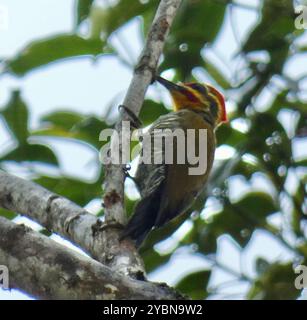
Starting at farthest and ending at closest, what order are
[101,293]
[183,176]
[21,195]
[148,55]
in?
1. [183,176]
2. [148,55]
3. [21,195]
4. [101,293]

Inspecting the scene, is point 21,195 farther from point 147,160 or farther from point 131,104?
point 147,160

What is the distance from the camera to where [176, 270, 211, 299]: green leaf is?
4.66 m

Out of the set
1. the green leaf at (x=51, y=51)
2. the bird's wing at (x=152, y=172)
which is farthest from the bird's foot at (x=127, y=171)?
the green leaf at (x=51, y=51)

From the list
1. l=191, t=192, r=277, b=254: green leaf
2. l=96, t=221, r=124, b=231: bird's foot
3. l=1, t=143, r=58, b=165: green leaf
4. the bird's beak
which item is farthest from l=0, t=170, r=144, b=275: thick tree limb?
the bird's beak

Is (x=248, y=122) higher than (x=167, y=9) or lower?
lower

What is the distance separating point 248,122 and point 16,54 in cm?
119

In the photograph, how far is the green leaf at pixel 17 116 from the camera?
435 cm

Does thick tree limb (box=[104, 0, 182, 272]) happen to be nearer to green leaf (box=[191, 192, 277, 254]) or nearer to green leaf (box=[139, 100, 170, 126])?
green leaf (box=[139, 100, 170, 126])

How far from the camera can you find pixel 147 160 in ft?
14.9

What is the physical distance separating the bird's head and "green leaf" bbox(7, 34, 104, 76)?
877mm

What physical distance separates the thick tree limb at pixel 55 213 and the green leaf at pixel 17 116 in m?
0.69

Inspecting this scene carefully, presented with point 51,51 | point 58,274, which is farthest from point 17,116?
point 58,274

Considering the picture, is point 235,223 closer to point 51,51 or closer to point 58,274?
point 51,51
